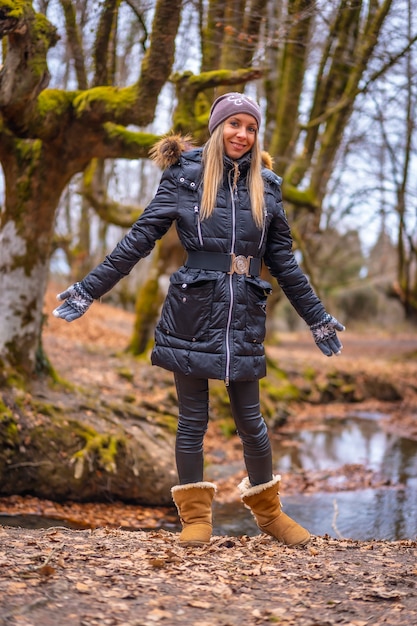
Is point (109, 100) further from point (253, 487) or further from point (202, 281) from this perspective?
point (253, 487)

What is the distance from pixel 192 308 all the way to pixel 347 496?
14.1ft

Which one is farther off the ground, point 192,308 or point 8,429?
point 192,308

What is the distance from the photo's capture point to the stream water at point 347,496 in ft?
19.4

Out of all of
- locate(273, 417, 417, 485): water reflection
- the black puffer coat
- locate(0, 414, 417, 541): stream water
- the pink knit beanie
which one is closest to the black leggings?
the black puffer coat

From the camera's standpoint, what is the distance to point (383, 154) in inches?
754

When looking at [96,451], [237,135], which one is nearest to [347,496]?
[96,451]

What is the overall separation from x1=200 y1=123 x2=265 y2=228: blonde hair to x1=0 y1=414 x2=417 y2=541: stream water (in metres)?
3.08

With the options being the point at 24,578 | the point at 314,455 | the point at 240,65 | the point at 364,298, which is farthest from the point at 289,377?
the point at 364,298

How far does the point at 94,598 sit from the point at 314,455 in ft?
22.9

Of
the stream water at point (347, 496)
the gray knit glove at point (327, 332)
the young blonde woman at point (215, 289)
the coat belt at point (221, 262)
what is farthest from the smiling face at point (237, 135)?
the stream water at point (347, 496)

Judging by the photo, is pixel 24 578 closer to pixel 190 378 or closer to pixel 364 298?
pixel 190 378

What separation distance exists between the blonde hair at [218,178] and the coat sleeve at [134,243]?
195mm

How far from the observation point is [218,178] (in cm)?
394

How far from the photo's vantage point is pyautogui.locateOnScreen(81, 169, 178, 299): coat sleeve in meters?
3.93
